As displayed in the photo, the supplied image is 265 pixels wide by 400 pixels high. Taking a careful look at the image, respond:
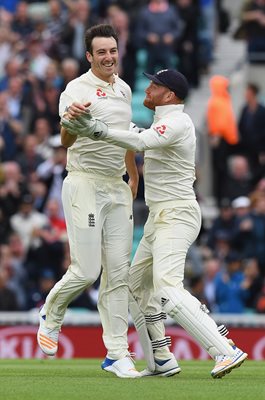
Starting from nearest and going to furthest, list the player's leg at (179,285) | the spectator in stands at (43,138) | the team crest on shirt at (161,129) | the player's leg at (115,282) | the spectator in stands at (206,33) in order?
the player's leg at (179,285) → the team crest on shirt at (161,129) → the player's leg at (115,282) → the spectator in stands at (43,138) → the spectator in stands at (206,33)

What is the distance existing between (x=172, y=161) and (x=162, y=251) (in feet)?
2.54

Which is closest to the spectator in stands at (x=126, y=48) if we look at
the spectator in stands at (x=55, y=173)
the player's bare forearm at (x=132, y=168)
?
the spectator in stands at (x=55, y=173)

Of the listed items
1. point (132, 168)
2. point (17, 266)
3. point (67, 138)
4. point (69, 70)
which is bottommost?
point (17, 266)

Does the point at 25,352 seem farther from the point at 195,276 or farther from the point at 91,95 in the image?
the point at 91,95

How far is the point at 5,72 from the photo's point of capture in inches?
958

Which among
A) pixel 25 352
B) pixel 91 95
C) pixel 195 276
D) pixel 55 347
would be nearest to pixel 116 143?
pixel 91 95

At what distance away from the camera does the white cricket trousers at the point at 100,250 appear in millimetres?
13164

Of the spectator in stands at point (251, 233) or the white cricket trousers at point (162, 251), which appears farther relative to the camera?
the spectator in stands at point (251, 233)

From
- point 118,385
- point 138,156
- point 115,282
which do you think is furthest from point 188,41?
point 118,385

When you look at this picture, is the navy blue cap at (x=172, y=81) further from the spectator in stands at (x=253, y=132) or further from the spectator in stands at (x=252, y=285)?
the spectator in stands at (x=253, y=132)

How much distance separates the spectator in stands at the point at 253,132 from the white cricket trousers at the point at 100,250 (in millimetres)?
9719

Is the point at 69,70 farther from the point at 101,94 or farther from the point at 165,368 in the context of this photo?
the point at 165,368

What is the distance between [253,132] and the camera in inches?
915

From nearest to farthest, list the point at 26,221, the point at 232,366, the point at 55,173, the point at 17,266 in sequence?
the point at 232,366 → the point at 17,266 → the point at 26,221 → the point at 55,173
